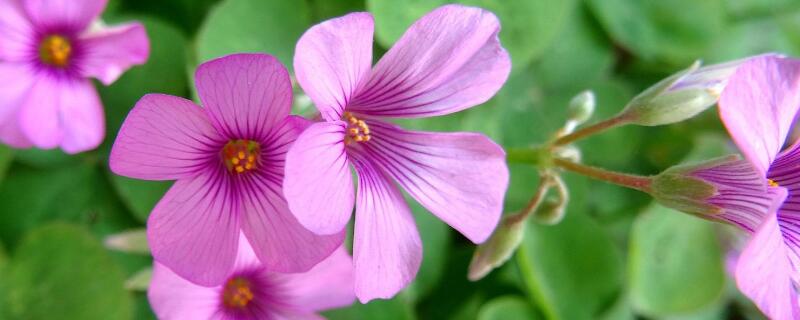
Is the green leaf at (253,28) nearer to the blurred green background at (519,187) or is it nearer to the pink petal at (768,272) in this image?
the blurred green background at (519,187)

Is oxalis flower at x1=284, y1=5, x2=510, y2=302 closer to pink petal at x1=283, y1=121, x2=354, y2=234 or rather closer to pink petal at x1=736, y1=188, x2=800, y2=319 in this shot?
pink petal at x1=283, y1=121, x2=354, y2=234

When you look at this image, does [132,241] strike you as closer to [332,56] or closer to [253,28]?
[253,28]

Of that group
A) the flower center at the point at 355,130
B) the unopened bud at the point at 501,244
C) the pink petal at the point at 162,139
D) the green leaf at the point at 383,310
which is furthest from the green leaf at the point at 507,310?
the pink petal at the point at 162,139

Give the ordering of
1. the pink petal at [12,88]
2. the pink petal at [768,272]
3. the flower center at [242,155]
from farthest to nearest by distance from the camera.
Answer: the pink petal at [12,88], the flower center at [242,155], the pink petal at [768,272]

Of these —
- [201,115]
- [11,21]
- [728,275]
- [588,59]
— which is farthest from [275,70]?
[728,275]

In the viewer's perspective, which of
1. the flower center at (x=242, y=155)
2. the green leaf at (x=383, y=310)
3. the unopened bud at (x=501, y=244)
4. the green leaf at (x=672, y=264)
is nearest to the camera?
the flower center at (x=242, y=155)

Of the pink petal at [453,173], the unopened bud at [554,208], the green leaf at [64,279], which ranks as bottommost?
the green leaf at [64,279]

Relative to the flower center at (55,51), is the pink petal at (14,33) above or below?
above

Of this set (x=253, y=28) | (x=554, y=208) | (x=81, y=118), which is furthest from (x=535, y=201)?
(x=81, y=118)
